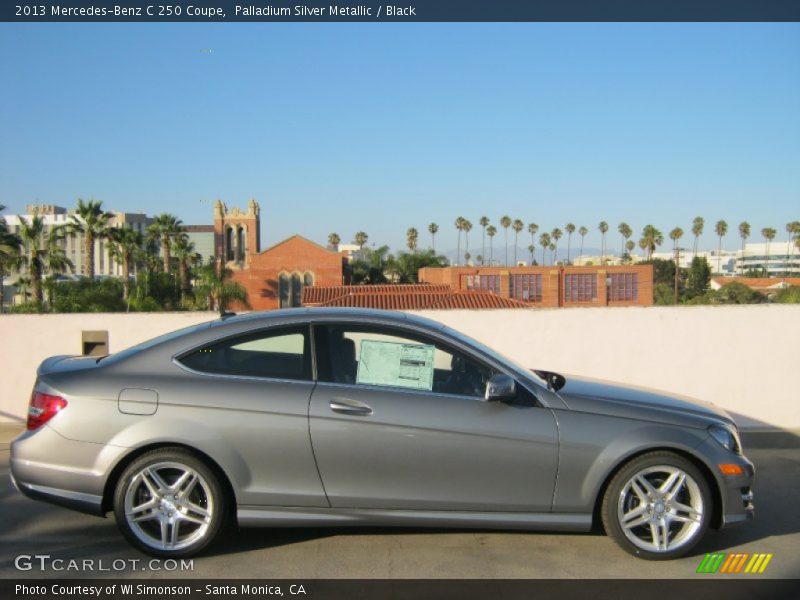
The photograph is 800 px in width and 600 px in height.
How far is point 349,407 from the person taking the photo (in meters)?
4.46

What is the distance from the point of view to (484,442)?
447 cm

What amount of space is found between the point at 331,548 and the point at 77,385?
183cm

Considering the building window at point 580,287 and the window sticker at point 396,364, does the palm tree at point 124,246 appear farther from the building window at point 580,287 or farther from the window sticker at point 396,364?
the window sticker at point 396,364

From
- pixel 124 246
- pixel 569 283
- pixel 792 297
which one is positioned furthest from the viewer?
pixel 569 283

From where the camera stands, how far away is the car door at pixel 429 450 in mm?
4445

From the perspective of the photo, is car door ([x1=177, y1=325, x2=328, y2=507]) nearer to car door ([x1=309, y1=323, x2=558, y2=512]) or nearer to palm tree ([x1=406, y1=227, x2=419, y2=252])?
car door ([x1=309, y1=323, x2=558, y2=512])

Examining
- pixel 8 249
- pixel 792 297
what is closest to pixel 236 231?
pixel 8 249

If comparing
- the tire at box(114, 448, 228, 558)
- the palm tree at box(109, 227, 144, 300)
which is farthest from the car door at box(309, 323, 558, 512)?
the palm tree at box(109, 227, 144, 300)

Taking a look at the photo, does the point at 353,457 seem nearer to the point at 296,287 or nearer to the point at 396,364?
the point at 396,364

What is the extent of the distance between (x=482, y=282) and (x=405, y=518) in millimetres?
66891

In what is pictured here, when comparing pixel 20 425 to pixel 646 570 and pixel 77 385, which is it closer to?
pixel 77 385

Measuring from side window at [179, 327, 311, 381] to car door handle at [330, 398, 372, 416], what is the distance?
10.0 inches

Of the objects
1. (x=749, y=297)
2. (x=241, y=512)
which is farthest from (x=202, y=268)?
(x=241, y=512)

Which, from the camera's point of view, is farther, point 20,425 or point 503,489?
point 20,425
